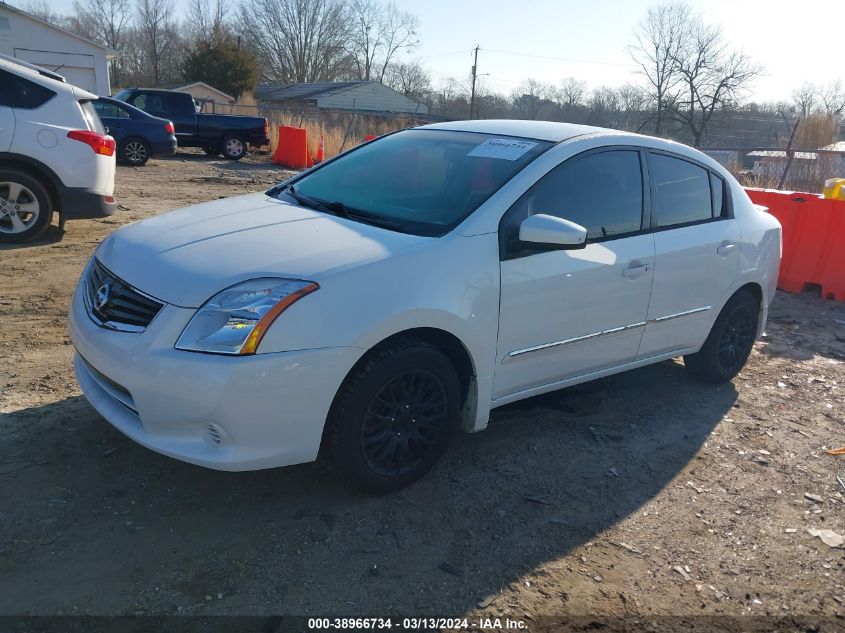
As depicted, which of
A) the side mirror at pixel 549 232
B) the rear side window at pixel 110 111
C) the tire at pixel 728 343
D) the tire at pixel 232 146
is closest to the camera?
the side mirror at pixel 549 232

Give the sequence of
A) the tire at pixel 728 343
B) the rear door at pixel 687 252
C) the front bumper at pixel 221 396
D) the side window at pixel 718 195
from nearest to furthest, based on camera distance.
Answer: the front bumper at pixel 221 396, the rear door at pixel 687 252, the side window at pixel 718 195, the tire at pixel 728 343

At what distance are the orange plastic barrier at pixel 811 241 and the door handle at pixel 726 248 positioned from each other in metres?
3.81

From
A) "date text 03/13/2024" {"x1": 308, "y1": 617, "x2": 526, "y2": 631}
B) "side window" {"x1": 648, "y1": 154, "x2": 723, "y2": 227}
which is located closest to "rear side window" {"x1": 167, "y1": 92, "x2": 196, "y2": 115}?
"side window" {"x1": 648, "y1": 154, "x2": 723, "y2": 227}

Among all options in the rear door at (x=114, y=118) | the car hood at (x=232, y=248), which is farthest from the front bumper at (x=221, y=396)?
the rear door at (x=114, y=118)

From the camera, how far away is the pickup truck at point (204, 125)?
20.4 metres

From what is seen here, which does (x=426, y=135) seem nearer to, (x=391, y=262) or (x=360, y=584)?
(x=391, y=262)

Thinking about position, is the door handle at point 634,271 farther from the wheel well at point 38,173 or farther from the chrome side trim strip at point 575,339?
the wheel well at point 38,173

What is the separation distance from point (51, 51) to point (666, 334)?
124 ft

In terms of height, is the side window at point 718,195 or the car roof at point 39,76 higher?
the car roof at point 39,76

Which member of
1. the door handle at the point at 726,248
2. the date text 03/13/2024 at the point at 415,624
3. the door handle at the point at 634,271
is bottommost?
the date text 03/13/2024 at the point at 415,624

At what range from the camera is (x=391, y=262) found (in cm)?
309

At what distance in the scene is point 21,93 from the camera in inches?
278

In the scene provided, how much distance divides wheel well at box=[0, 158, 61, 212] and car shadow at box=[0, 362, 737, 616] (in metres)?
4.20

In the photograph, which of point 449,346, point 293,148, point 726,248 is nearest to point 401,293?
point 449,346
